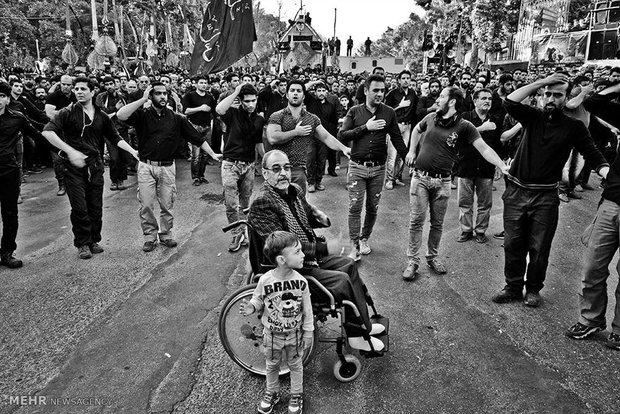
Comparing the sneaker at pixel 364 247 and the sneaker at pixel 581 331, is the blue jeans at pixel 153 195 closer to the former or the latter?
the sneaker at pixel 364 247

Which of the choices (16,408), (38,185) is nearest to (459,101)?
(16,408)

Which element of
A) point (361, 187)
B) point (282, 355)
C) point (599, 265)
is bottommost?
point (282, 355)

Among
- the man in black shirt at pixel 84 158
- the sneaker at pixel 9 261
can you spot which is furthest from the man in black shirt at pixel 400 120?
the sneaker at pixel 9 261

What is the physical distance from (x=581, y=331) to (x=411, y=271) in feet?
5.61

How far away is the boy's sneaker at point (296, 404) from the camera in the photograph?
2.99 metres

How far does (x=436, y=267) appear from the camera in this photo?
534 centimetres

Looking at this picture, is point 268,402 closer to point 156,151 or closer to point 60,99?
point 156,151

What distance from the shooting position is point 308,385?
336 centimetres

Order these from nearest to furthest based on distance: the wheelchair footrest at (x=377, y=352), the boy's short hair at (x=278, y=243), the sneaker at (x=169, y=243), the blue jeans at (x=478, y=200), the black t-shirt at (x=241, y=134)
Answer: the boy's short hair at (x=278, y=243) < the wheelchair footrest at (x=377, y=352) < the black t-shirt at (x=241, y=134) < the sneaker at (x=169, y=243) < the blue jeans at (x=478, y=200)

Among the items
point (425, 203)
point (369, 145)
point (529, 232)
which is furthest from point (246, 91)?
point (529, 232)

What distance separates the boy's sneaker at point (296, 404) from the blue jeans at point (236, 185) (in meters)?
3.33

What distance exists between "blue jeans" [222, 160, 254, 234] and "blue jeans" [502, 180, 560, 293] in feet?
10.5

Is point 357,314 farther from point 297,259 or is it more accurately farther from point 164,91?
point 164,91

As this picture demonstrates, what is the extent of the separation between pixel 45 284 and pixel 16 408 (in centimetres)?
215
